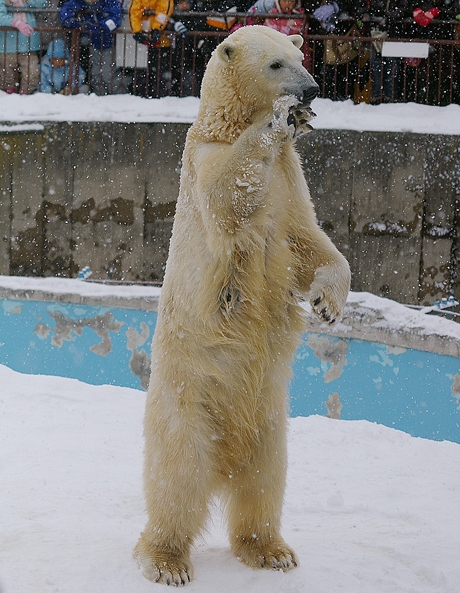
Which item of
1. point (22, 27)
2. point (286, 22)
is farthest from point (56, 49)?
point (286, 22)

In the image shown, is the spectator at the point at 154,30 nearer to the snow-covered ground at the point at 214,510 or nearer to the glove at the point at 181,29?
the glove at the point at 181,29

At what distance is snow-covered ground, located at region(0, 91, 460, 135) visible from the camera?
785 centimetres

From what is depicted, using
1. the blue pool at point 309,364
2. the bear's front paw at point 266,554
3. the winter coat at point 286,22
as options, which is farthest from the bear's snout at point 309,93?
the winter coat at point 286,22

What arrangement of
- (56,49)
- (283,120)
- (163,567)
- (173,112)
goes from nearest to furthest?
(283,120), (163,567), (173,112), (56,49)

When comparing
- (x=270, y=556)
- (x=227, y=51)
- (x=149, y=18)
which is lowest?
(x=270, y=556)

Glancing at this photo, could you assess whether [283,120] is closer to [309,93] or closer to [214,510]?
[309,93]

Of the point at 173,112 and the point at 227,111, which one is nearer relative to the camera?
the point at 227,111

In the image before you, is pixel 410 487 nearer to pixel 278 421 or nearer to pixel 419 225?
pixel 278 421

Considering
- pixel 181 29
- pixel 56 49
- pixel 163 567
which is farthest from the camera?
pixel 56 49

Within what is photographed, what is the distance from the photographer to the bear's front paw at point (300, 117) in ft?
8.20

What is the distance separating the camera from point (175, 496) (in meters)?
2.62

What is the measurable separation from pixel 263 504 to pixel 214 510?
1.05ft

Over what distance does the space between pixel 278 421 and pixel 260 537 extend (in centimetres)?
50

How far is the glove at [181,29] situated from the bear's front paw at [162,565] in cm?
702
